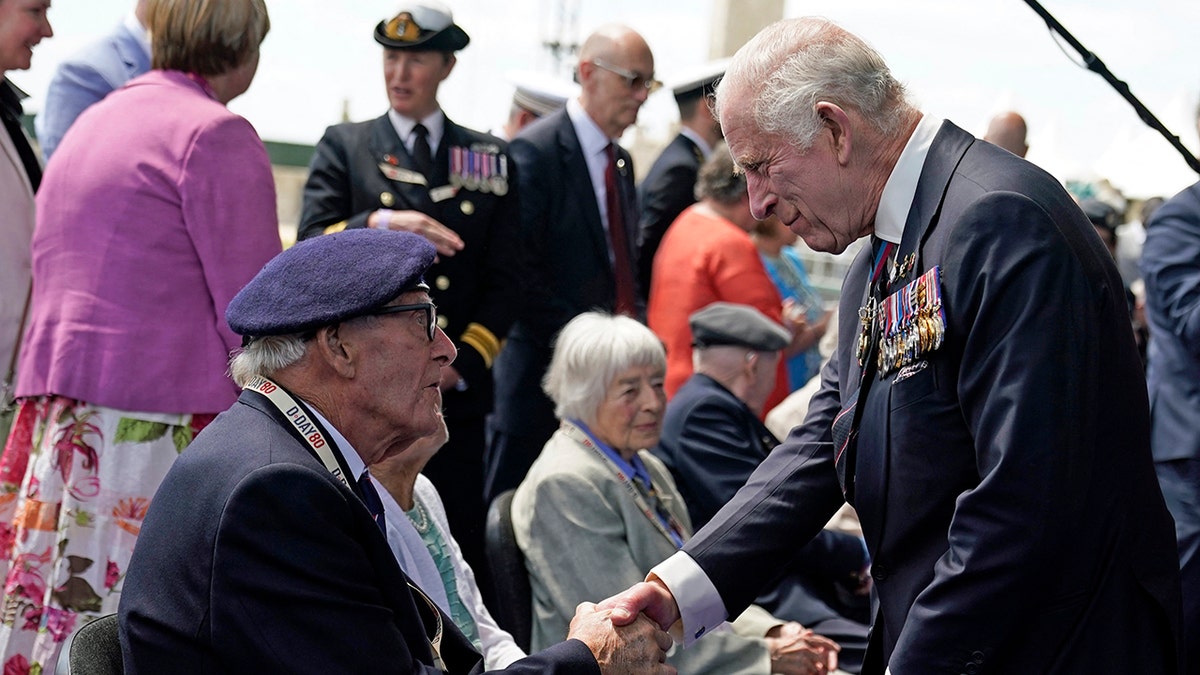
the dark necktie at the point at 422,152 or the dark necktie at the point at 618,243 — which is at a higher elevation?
the dark necktie at the point at 422,152

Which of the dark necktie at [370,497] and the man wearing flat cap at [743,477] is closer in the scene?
the dark necktie at [370,497]

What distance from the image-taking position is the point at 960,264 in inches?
96.3

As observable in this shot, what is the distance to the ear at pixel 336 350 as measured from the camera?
2660 mm

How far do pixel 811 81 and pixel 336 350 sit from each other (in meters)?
0.99

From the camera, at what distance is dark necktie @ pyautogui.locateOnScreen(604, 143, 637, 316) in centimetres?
615

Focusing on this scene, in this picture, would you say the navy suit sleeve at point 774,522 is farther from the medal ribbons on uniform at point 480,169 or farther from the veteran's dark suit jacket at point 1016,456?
the medal ribbons on uniform at point 480,169

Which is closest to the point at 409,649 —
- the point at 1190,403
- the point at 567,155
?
the point at 1190,403

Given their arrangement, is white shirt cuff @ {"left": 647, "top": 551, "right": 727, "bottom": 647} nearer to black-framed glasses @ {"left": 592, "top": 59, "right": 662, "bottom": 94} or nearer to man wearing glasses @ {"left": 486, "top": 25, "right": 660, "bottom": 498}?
man wearing glasses @ {"left": 486, "top": 25, "right": 660, "bottom": 498}

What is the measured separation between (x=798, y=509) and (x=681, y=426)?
2108mm

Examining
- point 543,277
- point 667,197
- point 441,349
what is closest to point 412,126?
point 543,277

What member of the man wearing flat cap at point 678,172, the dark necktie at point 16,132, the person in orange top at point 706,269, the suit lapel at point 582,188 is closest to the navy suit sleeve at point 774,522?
the dark necktie at point 16,132

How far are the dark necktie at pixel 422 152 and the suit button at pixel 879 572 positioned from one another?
2901 mm

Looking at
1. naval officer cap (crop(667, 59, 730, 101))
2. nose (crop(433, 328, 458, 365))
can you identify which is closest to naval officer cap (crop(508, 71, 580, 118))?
naval officer cap (crop(667, 59, 730, 101))

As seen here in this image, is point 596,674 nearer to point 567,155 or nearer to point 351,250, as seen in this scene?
point 351,250
